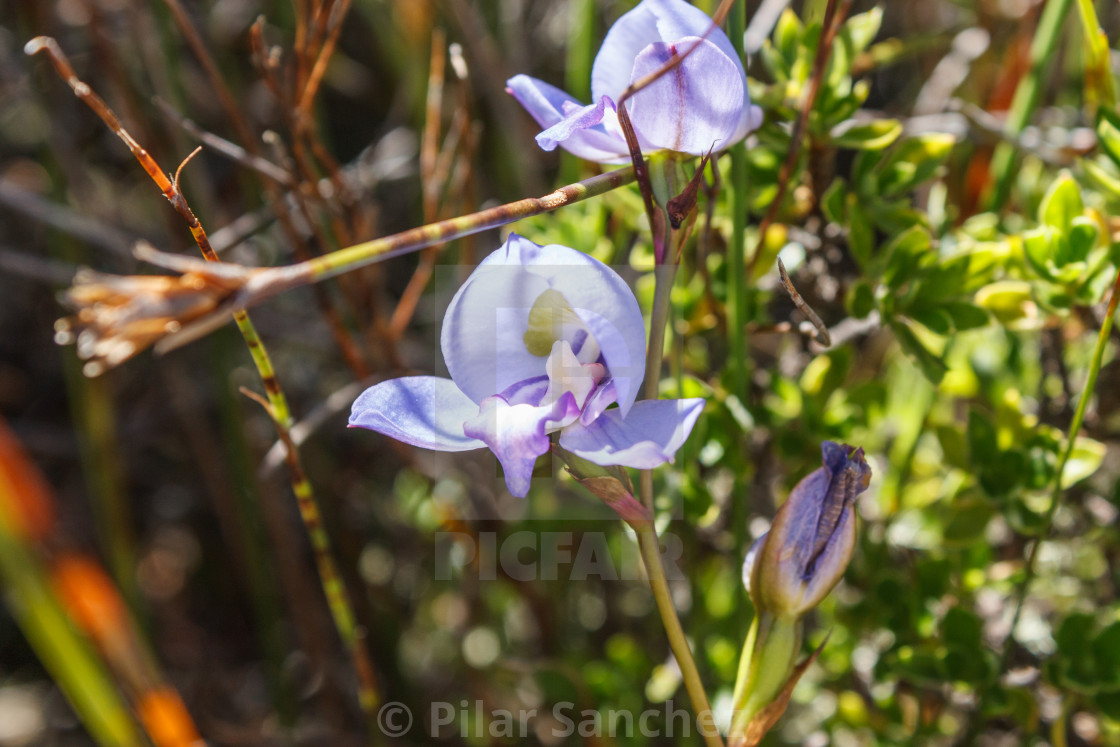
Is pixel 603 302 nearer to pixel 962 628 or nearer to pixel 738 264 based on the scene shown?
pixel 738 264

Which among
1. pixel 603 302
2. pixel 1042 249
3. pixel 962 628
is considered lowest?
pixel 962 628


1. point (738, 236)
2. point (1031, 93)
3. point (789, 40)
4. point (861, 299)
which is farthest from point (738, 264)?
point (1031, 93)

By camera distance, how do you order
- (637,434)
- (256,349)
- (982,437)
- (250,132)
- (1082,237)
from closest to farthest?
(637,434) → (256,349) → (1082,237) → (982,437) → (250,132)

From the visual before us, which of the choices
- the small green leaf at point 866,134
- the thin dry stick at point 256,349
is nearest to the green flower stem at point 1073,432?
the small green leaf at point 866,134

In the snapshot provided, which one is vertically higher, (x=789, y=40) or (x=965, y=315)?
(x=789, y=40)

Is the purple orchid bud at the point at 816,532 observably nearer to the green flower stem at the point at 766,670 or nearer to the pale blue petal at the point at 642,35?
the green flower stem at the point at 766,670

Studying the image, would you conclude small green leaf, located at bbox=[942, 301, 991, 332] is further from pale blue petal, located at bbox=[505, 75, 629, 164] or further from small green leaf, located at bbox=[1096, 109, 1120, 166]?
pale blue petal, located at bbox=[505, 75, 629, 164]

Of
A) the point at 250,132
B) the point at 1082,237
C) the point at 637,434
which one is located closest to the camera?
the point at 637,434
